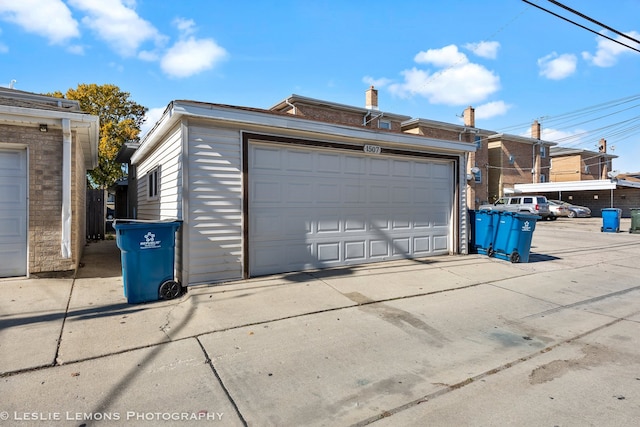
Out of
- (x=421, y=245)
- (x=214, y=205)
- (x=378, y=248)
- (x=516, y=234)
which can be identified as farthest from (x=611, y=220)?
(x=214, y=205)

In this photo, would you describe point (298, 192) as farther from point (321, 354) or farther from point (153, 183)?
point (153, 183)

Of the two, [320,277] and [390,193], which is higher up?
[390,193]

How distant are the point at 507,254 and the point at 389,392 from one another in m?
7.21

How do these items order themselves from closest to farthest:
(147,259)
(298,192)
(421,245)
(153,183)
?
(147,259), (298,192), (153,183), (421,245)

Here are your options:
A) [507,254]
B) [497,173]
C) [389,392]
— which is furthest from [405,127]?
[389,392]

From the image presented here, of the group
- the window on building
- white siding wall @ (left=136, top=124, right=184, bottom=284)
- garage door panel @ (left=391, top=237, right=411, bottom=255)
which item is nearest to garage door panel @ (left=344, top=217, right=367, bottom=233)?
garage door panel @ (left=391, top=237, right=411, bottom=255)

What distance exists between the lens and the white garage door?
688 cm

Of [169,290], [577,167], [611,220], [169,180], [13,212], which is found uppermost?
[577,167]

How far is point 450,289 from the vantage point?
633cm

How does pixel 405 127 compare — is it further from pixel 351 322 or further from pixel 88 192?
pixel 351 322

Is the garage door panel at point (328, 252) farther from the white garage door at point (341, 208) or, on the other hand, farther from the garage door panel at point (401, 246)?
the garage door panel at point (401, 246)

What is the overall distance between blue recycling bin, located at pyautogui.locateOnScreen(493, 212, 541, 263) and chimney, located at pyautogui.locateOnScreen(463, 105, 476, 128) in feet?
66.6

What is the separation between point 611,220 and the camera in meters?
17.3

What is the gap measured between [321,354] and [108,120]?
76.2 ft
